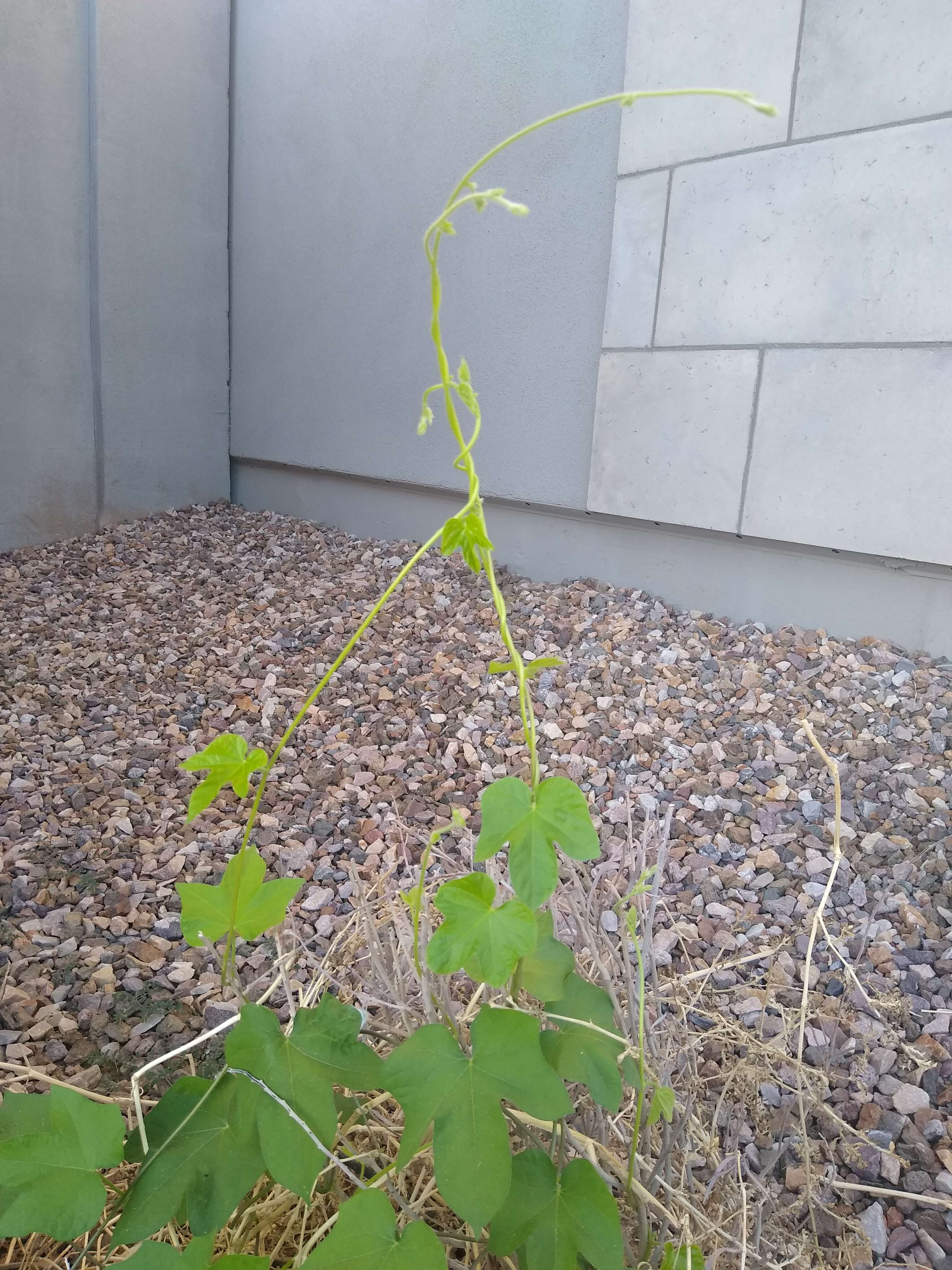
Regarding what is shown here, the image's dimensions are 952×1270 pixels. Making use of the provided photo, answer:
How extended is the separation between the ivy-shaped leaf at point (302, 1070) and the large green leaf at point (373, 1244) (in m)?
0.04

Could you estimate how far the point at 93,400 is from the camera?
432 centimetres

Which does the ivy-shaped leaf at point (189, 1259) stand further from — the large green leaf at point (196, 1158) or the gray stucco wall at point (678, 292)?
the gray stucco wall at point (678, 292)

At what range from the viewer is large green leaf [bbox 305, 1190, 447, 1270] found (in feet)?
1.61

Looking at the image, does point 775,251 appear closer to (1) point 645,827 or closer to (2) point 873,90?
(2) point 873,90

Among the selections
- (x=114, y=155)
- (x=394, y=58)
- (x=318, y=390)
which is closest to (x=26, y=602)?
(x=318, y=390)

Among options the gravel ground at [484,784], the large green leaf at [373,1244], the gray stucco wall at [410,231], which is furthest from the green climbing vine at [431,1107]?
the gray stucco wall at [410,231]

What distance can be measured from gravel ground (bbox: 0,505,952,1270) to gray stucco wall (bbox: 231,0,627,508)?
2.75 ft

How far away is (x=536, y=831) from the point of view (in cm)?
53

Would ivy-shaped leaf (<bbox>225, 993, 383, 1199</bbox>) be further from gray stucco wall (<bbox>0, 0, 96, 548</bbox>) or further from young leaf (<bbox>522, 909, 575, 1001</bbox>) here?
gray stucco wall (<bbox>0, 0, 96, 548</bbox>)

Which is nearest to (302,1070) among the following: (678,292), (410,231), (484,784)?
(484,784)

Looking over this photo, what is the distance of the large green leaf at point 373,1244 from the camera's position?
0.49 meters

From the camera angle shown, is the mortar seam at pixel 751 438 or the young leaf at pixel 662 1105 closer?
the young leaf at pixel 662 1105

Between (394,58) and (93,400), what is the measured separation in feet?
7.42

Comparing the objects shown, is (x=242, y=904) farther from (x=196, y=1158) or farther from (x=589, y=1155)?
(x=589, y=1155)
